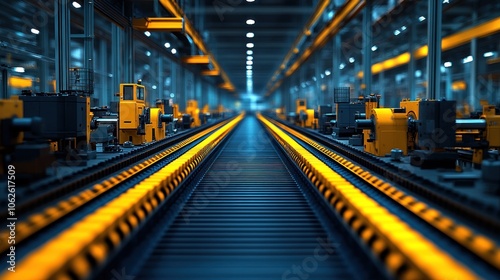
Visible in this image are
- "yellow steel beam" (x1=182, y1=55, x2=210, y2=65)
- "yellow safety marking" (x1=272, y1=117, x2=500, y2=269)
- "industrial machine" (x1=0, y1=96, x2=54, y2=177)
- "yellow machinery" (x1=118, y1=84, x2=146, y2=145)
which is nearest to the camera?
"yellow safety marking" (x1=272, y1=117, x2=500, y2=269)

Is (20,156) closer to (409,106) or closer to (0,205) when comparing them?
(0,205)

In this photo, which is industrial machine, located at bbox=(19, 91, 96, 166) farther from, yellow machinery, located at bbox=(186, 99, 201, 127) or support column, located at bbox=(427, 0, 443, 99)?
yellow machinery, located at bbox=(186, 99, 201, 127)

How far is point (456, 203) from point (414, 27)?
17273 millimetres

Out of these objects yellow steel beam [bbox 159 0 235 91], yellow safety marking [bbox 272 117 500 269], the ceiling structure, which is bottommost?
yellow safety marking [bbox 272 117 500 269]

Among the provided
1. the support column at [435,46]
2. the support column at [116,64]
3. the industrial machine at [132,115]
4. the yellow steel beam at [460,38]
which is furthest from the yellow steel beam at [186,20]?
the yellow steel beam at [460,38]

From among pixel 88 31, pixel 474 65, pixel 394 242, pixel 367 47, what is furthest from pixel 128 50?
pixel 474 65

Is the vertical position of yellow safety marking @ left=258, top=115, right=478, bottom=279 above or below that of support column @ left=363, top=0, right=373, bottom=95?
below

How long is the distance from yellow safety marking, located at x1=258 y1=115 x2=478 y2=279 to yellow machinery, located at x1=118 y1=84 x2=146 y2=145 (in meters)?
6.79

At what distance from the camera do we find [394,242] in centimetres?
304

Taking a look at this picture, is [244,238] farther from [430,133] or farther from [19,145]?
[430,133]

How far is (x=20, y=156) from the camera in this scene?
16.1 feet

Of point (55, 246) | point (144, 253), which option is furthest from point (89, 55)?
point (55, 246)

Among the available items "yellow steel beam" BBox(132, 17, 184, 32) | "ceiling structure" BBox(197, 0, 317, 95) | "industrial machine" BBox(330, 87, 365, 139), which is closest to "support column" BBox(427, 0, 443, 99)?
"industrial machine" BBox(330, 87, 365, 139)

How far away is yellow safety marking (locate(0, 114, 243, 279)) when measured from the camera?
8.49 ft
